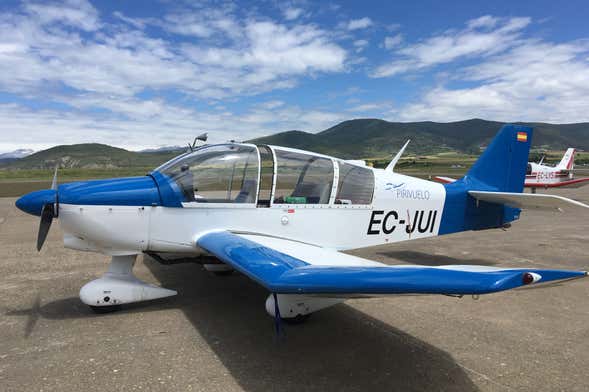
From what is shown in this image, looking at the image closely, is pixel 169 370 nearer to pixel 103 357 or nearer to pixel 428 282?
pixel 103 357

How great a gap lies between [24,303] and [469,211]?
667 centimetres

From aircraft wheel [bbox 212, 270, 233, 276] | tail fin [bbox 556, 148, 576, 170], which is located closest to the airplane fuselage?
aircraft wheel [bbox 212, 270, 233, 276]

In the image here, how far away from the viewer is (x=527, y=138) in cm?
737

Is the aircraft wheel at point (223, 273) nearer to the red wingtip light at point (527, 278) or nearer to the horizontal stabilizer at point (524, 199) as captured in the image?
the horizontal stabilizer at point (524, 199)

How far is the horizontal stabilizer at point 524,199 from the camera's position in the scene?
594 cm

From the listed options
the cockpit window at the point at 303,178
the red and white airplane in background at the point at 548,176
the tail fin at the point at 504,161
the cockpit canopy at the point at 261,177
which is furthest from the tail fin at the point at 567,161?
the cockpit window at the point at 303,178

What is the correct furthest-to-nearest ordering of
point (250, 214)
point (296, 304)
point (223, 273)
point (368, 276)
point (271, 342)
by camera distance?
1. point (223, 273)
2. point (250, 214)
3. point (296, 304)
4. point (271, 342)
5. point (368, 276)

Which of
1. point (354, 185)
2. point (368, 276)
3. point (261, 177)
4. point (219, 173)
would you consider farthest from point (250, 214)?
point (368, 276)

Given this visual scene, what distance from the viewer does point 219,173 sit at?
513 centimetres

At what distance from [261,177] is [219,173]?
547 millimetres

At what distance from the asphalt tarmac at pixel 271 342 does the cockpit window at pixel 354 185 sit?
138 centimetres

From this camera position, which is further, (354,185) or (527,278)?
(354,185)

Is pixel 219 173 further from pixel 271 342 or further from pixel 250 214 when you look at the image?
pixel 271 342

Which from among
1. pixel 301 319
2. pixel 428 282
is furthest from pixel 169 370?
pixel 428 282
